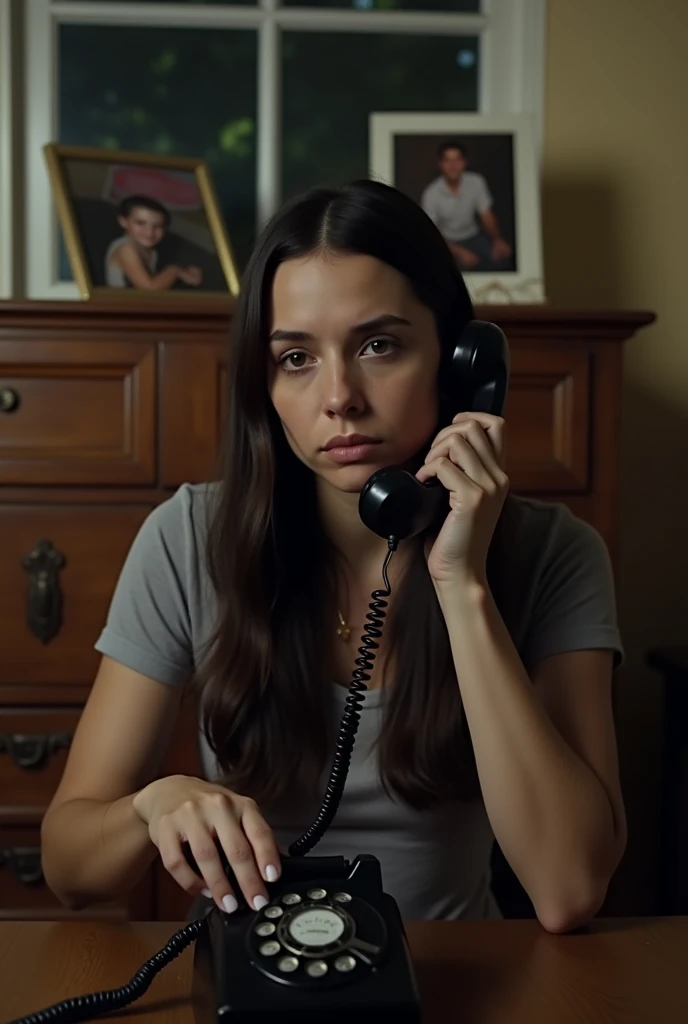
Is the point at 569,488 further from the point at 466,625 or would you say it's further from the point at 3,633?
the point at 3,633

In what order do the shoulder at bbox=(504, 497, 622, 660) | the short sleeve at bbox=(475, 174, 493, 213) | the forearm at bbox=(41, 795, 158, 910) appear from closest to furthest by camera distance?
1. the forearm at bbox=(41, 795, 158, 910)
2. the shoulder at bbox=(504, 497, 622, 660)
3. the short sleeve at bbox=(475, 174, 493, 213)

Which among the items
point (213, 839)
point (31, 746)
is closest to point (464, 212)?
point (31, 746)

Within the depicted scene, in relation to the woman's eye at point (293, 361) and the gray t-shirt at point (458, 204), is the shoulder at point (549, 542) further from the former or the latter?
the gray t-shirt at point (458, 204)

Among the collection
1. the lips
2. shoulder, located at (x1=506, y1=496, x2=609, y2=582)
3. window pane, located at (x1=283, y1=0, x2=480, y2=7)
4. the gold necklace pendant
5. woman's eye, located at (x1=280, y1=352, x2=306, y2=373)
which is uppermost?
window pane, located at (x1=283, y1=0, x2=480, y2=7)

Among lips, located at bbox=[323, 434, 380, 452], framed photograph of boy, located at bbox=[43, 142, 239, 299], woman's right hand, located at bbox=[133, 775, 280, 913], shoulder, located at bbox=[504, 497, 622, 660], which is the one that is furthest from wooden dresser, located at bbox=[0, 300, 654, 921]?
woman's right hand, located at bbox=[133, 775, 280, 913]

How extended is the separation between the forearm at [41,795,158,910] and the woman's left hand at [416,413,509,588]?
36 centimetres

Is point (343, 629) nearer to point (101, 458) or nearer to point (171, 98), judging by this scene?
point (101, 458)

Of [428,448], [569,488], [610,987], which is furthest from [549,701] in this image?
[569,488]

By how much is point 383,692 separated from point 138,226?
1.08 metres

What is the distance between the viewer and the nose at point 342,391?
39.0 inches

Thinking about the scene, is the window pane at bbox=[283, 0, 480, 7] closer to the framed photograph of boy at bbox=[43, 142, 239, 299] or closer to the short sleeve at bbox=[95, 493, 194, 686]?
the framed photograph of boy at bbox=[43, 142, 239, 299]

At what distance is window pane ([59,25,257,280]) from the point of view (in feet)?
6.91

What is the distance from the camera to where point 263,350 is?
1.09m

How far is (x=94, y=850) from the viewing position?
3.16ft
